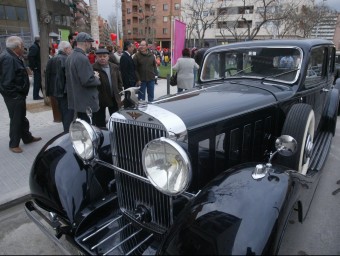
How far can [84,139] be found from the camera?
7.74ft

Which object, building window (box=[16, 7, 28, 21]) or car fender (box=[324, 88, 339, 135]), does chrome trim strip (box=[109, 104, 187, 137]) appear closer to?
car fender (box=[324, 88, 339, 135])

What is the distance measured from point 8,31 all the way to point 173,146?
33.6 m

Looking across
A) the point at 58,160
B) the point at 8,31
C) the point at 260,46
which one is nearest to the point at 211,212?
the point at 58,160

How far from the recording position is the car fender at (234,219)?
1357mm

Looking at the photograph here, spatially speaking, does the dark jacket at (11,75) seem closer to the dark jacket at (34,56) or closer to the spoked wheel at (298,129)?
the spoked wheel at (298,129)

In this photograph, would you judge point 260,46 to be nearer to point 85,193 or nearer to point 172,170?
point 172,170

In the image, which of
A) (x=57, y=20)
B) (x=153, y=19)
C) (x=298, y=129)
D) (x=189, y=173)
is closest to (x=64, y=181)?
(x=189, y=173)

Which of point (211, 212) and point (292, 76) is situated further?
point (292, 76)

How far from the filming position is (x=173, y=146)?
161 centimetres

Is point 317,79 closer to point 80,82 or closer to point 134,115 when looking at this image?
point 134,115

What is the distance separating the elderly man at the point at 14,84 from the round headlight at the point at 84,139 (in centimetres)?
238

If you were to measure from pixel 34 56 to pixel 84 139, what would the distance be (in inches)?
275

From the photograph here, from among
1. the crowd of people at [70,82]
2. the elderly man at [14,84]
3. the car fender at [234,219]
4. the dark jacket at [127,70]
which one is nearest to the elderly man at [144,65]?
the dark jacket at [127,70]

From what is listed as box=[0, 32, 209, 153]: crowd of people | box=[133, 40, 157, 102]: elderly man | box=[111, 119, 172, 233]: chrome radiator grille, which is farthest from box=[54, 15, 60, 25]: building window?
box=[111, 119, 172, 233]: chrome radiator grille
